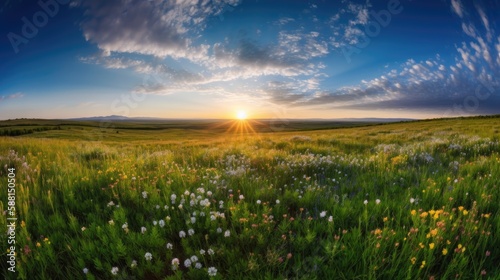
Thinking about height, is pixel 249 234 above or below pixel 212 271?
above

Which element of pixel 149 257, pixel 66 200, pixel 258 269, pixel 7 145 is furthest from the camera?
pixel 7 145

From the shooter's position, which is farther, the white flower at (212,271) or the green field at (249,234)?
the green field at (249,234)

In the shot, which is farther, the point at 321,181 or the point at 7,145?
the point at 7,145

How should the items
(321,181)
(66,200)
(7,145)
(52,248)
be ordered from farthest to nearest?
(7,145)
(321,181)
(66,200)
(52,248)

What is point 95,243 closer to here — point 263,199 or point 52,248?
point 52,248

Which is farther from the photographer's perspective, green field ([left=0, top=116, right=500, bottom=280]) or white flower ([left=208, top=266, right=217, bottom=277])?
green field ([left=0, top=116, right=500, bottom=280])

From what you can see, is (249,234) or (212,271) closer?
(212,271)

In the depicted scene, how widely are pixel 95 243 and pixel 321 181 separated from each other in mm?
Result: 4132

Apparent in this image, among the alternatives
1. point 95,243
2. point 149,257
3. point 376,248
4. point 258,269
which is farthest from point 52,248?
point 376,248

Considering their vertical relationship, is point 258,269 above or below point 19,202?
below

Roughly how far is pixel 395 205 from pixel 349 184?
59.2 inches

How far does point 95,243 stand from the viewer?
317 cm

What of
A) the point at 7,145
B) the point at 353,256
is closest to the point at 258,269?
the point at 353,256

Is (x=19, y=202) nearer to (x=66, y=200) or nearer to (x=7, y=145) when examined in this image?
(x=66, y=200)
